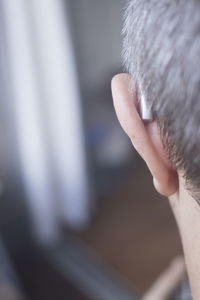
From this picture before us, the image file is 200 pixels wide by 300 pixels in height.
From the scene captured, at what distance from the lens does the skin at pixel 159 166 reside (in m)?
0.44

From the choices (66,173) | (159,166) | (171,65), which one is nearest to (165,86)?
(171,65)

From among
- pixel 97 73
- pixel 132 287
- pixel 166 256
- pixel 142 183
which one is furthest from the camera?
pixel 142 183

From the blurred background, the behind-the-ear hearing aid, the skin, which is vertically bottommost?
the blurred background

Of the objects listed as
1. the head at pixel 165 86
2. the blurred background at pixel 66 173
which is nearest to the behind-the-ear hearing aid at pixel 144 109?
the head at pixel 165 86

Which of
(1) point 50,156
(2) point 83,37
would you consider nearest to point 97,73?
(2) point 83,37

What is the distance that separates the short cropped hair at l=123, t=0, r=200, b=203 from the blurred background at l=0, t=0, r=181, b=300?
1151mm

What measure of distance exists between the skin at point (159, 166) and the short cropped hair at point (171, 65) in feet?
0.07

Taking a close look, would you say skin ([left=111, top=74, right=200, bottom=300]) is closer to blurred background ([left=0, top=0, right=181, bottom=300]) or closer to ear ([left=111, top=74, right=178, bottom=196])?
ear ([left=111, top=74, right=178, bottom=196])

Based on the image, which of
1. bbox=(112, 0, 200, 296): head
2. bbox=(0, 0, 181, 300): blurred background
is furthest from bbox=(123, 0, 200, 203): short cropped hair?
bbox=(0, 0, 181, 300): blurred background

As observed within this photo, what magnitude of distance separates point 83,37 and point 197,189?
1.51 meters

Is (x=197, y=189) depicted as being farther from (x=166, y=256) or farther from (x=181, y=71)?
(x=166, y=256)

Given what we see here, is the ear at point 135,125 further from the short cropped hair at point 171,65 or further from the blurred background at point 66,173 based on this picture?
the blurred background at point 66,173

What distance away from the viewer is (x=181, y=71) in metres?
0.35

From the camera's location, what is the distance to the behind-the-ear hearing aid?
42 cm
